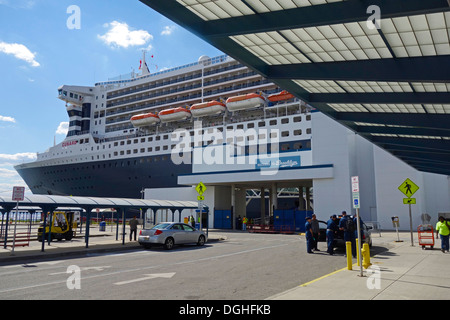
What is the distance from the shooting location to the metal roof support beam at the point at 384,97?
10766mm

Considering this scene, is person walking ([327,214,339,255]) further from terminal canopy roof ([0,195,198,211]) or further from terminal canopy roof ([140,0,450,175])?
terminal canopy roof ([0,195,198,211])

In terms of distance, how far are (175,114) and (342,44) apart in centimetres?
3969

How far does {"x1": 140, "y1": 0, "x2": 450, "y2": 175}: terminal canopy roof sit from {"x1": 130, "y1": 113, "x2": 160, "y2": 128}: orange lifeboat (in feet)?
126

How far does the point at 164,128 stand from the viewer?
50.8m

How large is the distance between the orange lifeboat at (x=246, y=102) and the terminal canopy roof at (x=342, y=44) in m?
28.6

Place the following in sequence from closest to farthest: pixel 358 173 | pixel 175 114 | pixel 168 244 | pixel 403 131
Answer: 1. pixel 403 131
2. pixel 168 244
3. pixel 358 173
4. pixel 175 114

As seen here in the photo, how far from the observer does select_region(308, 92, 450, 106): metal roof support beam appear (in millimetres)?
10766

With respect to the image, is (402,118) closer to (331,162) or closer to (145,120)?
(331,162)

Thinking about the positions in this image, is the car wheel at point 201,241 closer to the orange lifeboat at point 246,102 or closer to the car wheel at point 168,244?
the car wheel at point 168,244

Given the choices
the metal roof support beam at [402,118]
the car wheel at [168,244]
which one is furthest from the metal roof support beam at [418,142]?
the car wheel at [168,244]

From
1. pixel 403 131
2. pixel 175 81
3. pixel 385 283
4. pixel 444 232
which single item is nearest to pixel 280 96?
pixel 175 81

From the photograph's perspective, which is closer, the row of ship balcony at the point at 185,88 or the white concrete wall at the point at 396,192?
the white concrete wall at the point at 396,192
